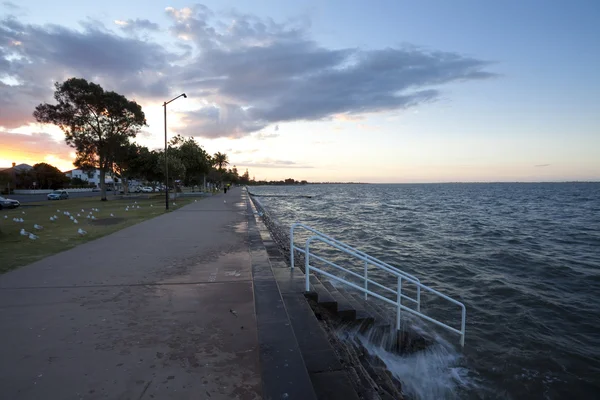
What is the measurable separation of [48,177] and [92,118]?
5755 cm

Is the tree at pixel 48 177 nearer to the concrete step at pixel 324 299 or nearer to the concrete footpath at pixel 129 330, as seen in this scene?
the concrete footpath at pixel 129 330

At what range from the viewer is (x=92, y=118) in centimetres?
3659

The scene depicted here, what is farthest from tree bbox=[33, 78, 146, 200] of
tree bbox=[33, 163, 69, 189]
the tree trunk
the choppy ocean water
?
tree bbox=[33, 163, 69, 189]

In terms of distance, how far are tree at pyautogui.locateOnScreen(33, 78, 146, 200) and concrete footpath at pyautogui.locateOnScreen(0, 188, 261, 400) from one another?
34.3 m

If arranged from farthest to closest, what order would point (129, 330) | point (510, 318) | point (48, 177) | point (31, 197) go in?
point (48, 177), point (31, 197), point (510, 318), point (129, 330)

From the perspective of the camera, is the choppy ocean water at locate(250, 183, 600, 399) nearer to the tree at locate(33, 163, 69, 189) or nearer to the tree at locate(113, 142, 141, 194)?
the tree at locate(113, 142, 141, 194)

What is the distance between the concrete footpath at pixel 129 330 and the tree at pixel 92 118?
3430cm

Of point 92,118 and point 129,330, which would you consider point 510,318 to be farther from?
point 92,118

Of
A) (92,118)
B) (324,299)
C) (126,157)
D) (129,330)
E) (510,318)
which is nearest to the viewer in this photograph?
(129,330)

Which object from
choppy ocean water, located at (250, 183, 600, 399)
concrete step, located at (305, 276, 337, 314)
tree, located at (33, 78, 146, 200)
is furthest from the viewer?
tree, located at (33, 78, 146, 200)

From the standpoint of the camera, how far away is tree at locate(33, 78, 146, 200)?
3478 centimetres

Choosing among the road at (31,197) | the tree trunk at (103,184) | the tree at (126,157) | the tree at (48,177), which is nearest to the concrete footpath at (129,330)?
the tree trunk at (103,184)

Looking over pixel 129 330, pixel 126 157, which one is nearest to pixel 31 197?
pixel 126 157

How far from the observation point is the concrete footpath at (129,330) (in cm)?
309
